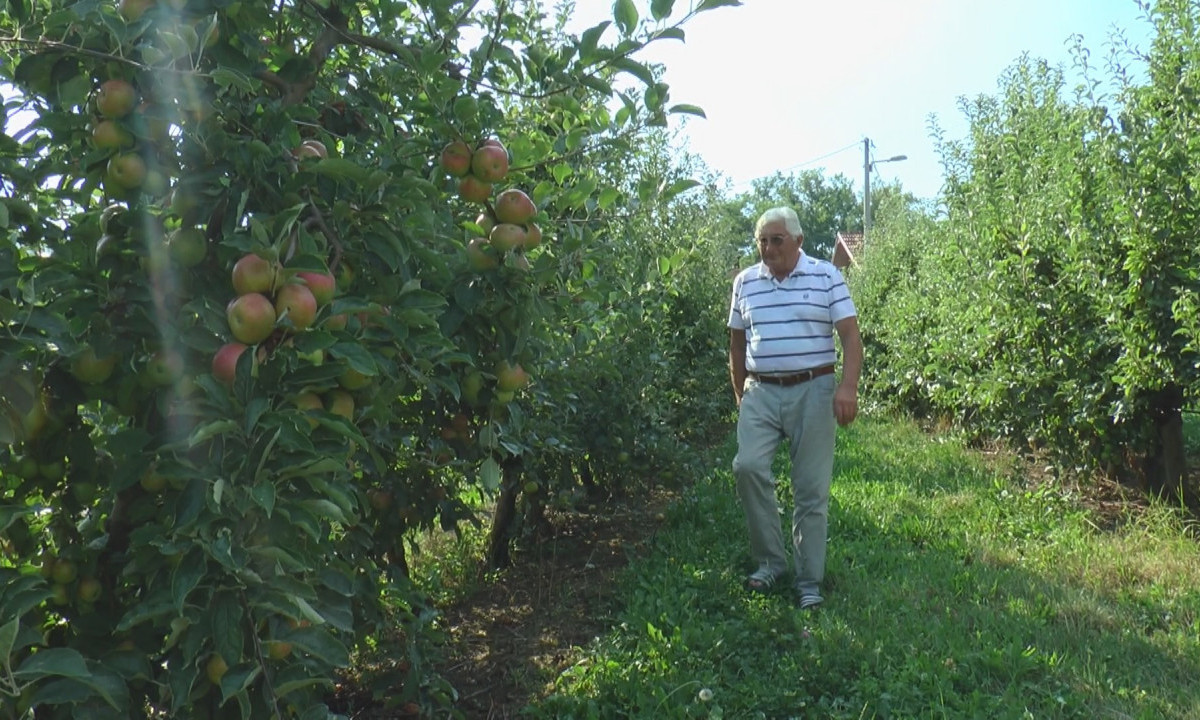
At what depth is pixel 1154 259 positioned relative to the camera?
5.19m

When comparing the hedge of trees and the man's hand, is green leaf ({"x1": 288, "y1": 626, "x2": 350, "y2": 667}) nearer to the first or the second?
the man's hand

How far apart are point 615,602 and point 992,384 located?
3405mm

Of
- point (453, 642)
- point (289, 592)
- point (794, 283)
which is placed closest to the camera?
point (289, 592)

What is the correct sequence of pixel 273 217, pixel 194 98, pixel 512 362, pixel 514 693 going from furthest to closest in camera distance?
pixel 514 693 < pixel 512 362 < pixel 194 98 < pixel 273 217

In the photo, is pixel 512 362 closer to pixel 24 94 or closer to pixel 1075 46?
pixel 24 94

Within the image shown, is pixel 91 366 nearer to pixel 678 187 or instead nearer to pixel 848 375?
pixel 678 187

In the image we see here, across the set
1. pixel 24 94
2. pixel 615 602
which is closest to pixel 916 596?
pixel 615 602

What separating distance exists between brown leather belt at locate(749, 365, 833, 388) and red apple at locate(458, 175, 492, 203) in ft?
8.35

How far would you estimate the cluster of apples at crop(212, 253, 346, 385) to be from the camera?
153 cm

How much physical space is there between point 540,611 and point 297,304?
3197 mm

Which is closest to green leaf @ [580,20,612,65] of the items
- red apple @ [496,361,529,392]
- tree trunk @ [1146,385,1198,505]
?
red apple @ [496,361,529,392]

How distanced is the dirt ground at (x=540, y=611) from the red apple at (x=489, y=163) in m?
2.02

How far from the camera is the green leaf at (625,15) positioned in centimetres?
199

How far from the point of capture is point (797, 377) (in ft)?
14.5
